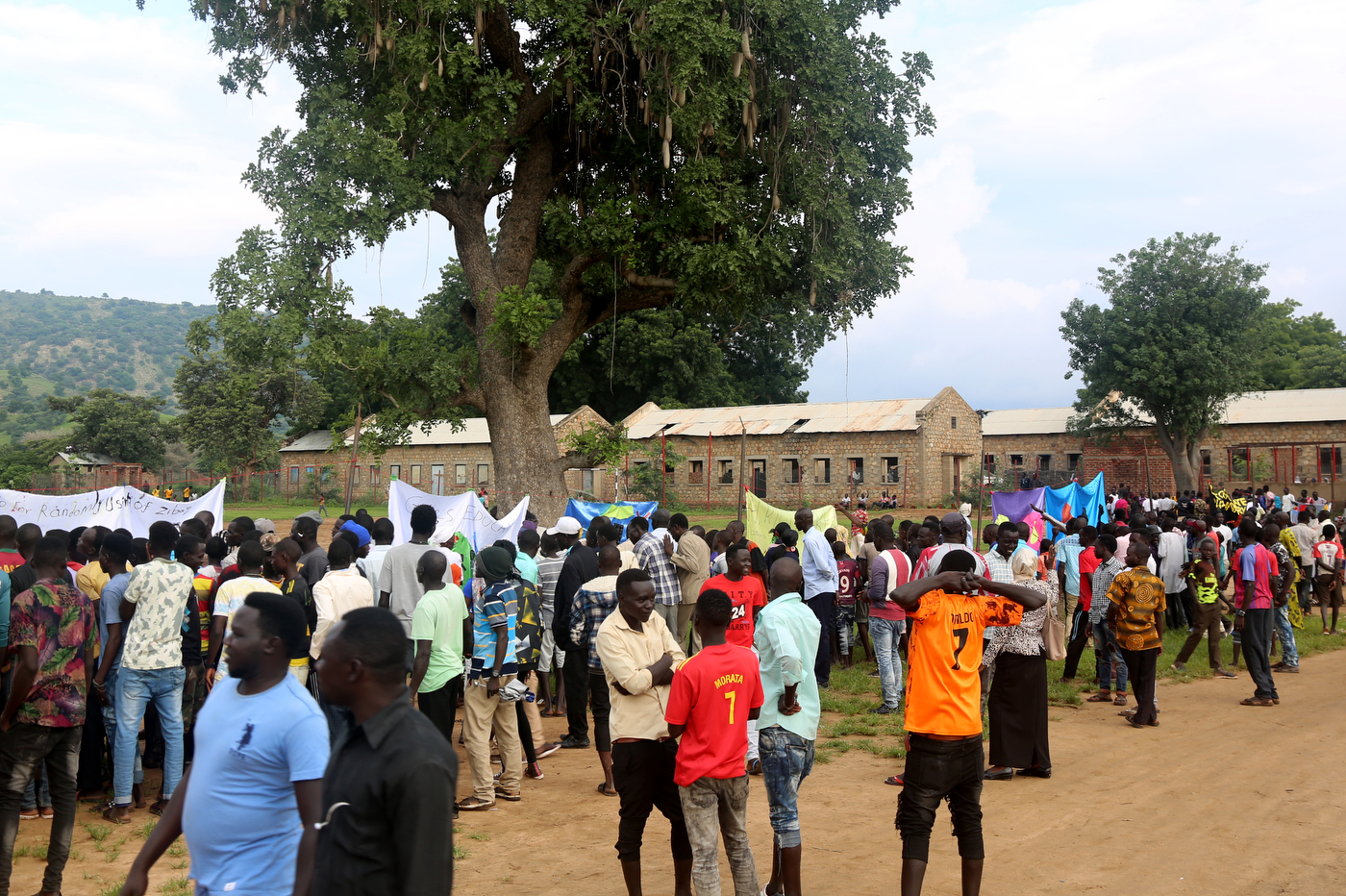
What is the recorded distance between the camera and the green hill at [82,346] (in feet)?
387

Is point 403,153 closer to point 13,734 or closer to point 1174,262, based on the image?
point 13,734

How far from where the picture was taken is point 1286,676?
40.5ft

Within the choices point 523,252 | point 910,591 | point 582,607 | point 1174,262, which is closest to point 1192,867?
point 910,591

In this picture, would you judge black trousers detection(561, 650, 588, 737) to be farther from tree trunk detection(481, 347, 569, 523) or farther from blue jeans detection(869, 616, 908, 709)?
tree trunk detection(481, 347, 569, 523)

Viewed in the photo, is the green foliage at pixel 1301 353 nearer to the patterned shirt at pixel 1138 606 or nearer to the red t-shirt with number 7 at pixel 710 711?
the patterned shirt at pixel 1138 606

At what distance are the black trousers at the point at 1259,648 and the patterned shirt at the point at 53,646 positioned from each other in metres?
11.2

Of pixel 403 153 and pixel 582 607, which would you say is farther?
pixel 403 153

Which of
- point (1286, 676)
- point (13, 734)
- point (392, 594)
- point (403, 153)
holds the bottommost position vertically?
point (1286, 676)

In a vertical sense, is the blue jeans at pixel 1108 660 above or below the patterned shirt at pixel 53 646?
below

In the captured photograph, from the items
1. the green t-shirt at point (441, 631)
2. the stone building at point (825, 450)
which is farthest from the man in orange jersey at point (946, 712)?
the stone building at point (825, 450)

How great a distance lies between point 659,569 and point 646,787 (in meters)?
3.74

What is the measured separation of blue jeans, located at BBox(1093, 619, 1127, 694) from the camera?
10852 mm

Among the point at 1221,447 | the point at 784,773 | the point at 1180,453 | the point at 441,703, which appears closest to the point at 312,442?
the point at 1180,453

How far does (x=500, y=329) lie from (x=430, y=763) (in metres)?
14.5
